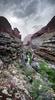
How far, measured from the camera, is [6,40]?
2025 cm

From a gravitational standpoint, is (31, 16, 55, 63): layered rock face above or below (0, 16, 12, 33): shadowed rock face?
below

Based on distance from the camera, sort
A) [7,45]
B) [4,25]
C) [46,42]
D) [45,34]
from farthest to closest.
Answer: [45,34] < [46,42] < [4,25] < [7,45]

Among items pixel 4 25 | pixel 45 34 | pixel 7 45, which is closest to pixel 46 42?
pixel 45 34

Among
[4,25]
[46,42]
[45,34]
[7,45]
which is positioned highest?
[4,25]

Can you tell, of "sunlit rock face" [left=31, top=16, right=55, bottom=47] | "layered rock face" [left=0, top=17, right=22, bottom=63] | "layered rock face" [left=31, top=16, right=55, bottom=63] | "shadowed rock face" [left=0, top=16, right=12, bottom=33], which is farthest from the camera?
"sunlit rock face" [left=31, top=16, right=55, bottom=47]

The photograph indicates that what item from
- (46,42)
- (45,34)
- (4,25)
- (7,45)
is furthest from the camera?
(45,34)

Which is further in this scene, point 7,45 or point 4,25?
point 4,25

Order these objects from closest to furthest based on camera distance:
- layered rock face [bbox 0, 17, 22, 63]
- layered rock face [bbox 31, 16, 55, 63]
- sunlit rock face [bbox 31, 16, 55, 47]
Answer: layered rock face [bbox 0, 17, 22, 63] → layered rock face [bbox 31, 16, 55, 63] → sunlit rock face [bbox 31, 16, 55, 47]

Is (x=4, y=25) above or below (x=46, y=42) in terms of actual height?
above

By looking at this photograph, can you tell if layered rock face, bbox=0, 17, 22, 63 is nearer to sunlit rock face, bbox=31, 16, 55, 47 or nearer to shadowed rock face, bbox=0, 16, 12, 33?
shadowed rock face, bbox=0, 16, 12, 33

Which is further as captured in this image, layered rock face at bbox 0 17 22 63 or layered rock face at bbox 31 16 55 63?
layered rock face at bbox 31 16 55 63

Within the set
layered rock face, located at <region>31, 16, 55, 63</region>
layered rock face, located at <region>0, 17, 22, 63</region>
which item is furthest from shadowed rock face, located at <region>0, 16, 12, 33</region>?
layered rock face, located at <region>31, 16, 55, 63</region>

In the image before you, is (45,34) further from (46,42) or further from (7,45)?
(7,45)

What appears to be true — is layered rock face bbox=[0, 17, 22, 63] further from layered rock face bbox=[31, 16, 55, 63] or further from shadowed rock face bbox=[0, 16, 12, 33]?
layered rock face bbox=[31, 16, 55, 63]
